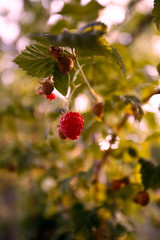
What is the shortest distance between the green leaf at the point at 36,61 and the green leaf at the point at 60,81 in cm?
2

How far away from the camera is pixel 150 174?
802mm

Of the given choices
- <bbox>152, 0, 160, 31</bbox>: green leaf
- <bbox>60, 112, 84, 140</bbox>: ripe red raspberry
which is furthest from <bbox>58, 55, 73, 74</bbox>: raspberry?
<bbox>152, 0, 160, 31</bbox>: green leaf

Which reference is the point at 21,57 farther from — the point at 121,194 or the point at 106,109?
the point at 121,194

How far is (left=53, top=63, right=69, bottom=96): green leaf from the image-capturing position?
0.59m

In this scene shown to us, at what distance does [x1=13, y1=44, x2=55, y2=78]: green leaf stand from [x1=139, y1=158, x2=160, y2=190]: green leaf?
0.53m

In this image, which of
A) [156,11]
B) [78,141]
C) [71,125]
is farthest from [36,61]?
[78,141]

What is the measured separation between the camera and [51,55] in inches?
22.3

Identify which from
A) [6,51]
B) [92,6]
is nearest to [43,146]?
[92,6]

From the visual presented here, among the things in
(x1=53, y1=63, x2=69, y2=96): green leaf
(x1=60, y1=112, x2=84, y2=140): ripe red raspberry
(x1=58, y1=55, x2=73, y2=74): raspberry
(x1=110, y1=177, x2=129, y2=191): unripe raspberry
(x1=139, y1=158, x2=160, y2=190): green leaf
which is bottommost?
(x1=110, y1=177, x2=129, y2=191): unripe raspberry

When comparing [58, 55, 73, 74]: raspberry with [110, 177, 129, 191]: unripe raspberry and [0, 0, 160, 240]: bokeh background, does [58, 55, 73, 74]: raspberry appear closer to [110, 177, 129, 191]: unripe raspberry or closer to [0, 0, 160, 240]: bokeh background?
[0, 0, 160, 240]: bokeh background

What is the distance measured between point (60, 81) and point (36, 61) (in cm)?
9

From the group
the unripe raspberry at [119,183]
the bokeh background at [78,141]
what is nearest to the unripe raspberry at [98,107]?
the bokeh background at [78,141]

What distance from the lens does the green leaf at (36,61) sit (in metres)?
0.57

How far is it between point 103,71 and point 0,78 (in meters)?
2.04
